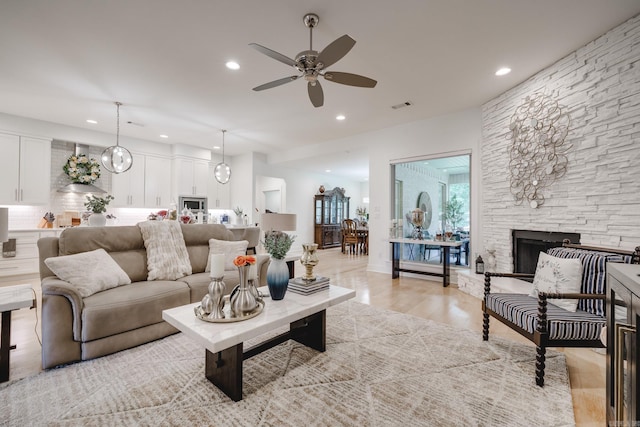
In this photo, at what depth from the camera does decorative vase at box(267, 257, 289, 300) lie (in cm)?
206

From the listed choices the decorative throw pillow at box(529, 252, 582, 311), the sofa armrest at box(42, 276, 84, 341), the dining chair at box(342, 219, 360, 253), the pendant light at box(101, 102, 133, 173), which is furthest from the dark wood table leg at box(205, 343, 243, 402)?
the dining chair at box(342, 219, 360, 253)

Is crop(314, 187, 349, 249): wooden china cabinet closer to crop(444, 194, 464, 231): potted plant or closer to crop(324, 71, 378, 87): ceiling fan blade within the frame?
crop(444, 194, 464, 231): potted plant

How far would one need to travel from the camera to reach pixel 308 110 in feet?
14.7

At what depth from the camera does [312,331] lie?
231cm

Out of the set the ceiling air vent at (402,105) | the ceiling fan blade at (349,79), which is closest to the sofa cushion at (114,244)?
the ceiling fan blade at (349,79)

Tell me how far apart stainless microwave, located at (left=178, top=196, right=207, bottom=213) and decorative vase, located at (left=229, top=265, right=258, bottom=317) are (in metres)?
5.53

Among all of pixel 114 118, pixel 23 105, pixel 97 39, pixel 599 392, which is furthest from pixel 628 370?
pixel 23 105

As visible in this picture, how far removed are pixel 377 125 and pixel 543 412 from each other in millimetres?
4633

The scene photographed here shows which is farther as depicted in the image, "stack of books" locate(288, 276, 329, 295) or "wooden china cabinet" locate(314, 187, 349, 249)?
"wooden china cabinet" locate(314, 187, 349, 249)

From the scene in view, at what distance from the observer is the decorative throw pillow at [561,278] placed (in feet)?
6.76

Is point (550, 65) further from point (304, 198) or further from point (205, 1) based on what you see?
point (304, 198)

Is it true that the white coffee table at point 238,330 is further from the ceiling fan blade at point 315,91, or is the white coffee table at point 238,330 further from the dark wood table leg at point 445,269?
the dark wood table leg at point 445,269

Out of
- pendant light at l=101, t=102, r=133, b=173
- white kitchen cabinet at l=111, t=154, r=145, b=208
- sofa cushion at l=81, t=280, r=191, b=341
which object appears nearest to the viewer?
sofa cushion at l=81, t=280, r=191, b=341

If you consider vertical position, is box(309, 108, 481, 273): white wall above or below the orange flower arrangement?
above
